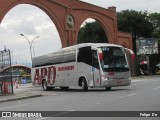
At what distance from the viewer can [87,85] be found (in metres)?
29.8

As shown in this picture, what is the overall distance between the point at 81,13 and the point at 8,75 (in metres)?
24.9

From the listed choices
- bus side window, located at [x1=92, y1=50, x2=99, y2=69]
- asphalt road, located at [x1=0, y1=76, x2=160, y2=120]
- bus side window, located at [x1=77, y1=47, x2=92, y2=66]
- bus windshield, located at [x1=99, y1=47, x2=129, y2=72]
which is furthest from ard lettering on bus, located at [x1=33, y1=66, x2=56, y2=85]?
asphalt road, located at [x1=0, y1=76, x2=160, y2=120]

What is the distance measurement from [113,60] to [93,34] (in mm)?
54285

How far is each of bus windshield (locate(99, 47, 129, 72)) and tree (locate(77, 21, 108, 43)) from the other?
51.5 meters

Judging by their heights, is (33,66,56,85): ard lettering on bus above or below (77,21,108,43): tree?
below

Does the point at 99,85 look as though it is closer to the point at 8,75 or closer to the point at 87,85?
the point at 87,85

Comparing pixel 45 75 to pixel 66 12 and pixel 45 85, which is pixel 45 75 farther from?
pixel 66 12

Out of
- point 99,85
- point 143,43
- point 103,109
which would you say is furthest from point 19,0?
point 143,43

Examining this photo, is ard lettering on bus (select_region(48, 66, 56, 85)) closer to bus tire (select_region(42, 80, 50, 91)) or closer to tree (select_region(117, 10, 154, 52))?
bus tire (select_region(42, 80, 50, 91))

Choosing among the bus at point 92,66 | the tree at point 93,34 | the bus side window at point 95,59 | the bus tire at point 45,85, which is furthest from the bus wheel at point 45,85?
the tree at point 93,34

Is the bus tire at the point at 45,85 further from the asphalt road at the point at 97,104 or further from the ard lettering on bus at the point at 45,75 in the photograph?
the asphalt road at the point at 97,104

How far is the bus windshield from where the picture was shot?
2838 centimetres

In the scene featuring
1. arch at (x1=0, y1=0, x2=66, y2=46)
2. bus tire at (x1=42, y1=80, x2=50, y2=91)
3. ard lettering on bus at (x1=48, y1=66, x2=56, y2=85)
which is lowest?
bus tire at (x1=42, y1=80, x2=50, y2=91)

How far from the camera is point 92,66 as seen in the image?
2914 centimetres
